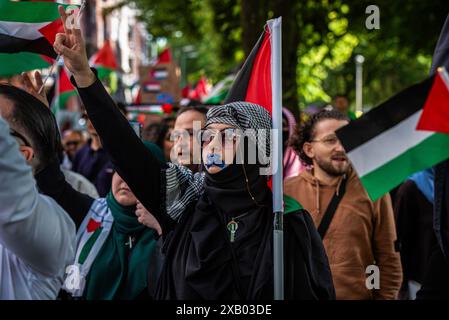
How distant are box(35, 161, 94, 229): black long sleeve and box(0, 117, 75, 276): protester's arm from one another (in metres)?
1.67

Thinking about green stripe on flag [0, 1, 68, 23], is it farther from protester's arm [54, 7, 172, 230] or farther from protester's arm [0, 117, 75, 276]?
protester's arm [0, 117, 75, 276]

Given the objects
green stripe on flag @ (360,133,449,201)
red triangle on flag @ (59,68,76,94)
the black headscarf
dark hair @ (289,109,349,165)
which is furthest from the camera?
red triangle on flag @ (59,68,76,94)

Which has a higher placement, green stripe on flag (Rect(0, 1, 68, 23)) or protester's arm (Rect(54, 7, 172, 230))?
green stripe on flag (Rect(0, 1, 68, 23))

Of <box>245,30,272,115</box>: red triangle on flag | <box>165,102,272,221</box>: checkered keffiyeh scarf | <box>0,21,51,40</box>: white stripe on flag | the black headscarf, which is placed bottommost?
the black headscarf

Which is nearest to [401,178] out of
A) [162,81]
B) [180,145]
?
[180,145]

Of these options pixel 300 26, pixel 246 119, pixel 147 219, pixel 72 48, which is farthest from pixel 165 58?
pixel 72 48

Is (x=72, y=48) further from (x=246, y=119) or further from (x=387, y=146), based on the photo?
(x=387, y=146)

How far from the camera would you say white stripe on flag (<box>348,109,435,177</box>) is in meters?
2.82

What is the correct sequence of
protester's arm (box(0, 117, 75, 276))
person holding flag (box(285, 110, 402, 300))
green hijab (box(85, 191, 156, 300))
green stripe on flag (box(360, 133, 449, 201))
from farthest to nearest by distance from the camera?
person holding flag (box(285, 110, 402, 300))
green hijab (box(85, 191, 156, 300))
green stripe on flag (box(360, 133, 449, 201))
protester's arm (box(0, 117, 75, 276))

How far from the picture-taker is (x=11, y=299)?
2.53 metres

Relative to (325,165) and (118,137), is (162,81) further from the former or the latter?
(118,137)

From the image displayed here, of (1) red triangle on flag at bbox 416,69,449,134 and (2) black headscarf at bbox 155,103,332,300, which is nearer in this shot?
(1) red triangle on flag at bbox 416,69,449,134

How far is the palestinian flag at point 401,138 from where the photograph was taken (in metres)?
2.82

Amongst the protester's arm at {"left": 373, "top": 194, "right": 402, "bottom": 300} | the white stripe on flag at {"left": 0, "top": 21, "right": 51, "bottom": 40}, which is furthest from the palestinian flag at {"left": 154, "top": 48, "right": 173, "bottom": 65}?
the protester's arm at {"left": 373, "top": 194, "right": 402, "bottom": 300}
